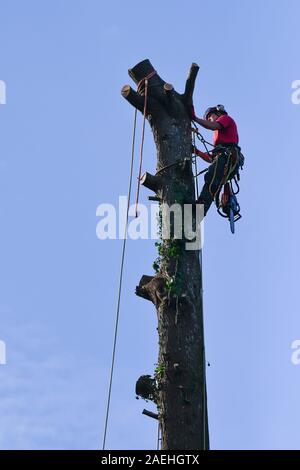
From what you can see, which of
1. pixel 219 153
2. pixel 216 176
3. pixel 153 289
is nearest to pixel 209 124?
pixel 219 153

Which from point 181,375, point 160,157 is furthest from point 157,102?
point 181,375

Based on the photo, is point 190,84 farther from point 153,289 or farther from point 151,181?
point 153,289

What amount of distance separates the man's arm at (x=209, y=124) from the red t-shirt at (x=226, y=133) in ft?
0.22

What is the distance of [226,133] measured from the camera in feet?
36.8

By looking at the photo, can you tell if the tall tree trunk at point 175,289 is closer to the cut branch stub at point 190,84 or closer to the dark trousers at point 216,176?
the cut branch stub at point 190,84

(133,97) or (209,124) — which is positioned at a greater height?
(209,124)

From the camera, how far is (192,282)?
9492 millimetres

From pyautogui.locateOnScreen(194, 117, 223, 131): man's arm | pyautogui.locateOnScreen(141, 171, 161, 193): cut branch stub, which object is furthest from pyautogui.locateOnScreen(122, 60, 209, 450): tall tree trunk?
pyautogui.locateOnScreen(194, 117, 223, 131): man's arm

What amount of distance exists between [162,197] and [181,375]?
1.71m

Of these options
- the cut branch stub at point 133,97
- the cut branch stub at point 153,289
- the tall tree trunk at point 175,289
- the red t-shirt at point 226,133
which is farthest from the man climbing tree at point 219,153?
the cut branch stub at point 153,289

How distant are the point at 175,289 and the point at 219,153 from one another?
2.11 m

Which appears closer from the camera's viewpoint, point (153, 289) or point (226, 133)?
point (153, 289)

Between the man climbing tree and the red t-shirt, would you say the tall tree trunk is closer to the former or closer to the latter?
the man climbing tree

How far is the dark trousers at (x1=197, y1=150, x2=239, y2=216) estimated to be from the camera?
10.3 metres
